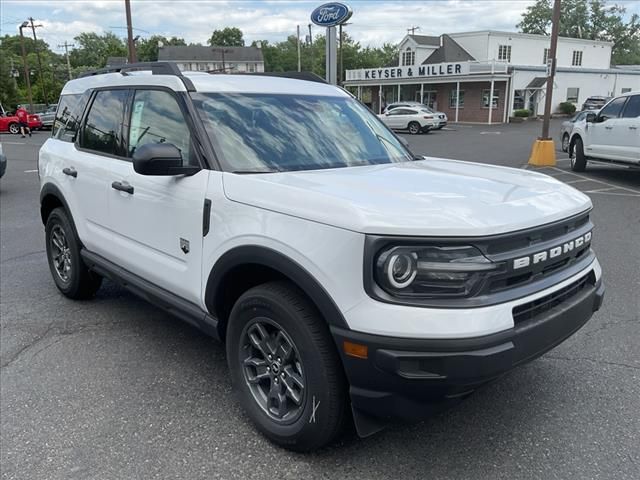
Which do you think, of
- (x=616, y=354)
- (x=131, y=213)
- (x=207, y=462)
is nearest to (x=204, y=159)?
(x=131, y=213)

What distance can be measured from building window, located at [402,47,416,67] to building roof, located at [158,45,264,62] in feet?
169

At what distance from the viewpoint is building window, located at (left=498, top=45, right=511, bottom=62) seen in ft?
151

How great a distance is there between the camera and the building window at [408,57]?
50094 millimetres

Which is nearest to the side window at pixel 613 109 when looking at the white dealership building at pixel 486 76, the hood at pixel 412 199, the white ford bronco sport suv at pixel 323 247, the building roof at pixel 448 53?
the white ford bronco sport suv at pixel 323 247

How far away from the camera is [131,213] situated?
3729 mm

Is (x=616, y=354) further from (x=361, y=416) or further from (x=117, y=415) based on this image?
(x=117, y=415)

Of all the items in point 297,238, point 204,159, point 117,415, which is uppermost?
point 204,159

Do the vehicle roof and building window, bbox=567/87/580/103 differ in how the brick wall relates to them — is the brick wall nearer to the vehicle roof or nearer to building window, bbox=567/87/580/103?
building window, bbox=567/87/580/103

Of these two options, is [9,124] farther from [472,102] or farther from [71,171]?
[71,171]

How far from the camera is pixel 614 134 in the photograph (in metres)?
11.6

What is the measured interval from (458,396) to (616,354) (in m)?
2.11

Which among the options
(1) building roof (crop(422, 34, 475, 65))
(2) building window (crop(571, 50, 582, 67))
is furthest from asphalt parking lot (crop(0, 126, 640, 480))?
(2) building window (crop(571, 50, 582, 67))

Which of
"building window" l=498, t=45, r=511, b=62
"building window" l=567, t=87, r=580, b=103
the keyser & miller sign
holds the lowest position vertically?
"building window" l=567, t=87, r=580, b=103

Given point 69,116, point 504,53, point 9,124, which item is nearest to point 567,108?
point 504,53
